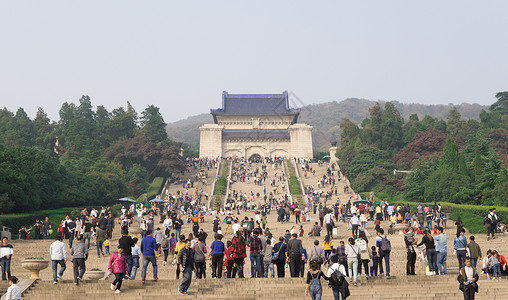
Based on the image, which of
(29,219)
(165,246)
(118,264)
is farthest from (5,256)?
(29,219)

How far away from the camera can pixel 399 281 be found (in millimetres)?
17516

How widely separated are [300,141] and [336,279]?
70393 mm

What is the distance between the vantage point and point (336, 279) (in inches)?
551

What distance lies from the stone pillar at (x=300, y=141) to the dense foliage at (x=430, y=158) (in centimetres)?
478

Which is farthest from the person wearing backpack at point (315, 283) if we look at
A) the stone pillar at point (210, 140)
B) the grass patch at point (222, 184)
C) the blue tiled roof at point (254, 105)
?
the blue tiled roof at point (254, 105)

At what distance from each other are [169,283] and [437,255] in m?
7.02

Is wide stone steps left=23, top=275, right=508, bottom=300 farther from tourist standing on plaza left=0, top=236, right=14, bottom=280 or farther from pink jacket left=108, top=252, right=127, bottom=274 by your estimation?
tourist standing on plaza left=0, top=236, right=14, bottom=280

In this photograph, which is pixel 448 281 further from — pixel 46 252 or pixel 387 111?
pixel 387 111

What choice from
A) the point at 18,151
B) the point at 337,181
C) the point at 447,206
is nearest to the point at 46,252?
the point at 18,151

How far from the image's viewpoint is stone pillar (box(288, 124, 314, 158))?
8400 cm

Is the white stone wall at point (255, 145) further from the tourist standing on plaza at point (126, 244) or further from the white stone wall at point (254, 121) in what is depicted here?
the tourist standing on plaza at point (126, 244)

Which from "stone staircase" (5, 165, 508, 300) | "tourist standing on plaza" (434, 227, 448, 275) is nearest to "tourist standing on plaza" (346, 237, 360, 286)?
"stone staircase" (5, 165, 508, 300)

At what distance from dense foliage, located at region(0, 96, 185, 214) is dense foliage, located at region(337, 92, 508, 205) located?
18.1 meters

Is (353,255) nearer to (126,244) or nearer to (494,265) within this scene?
(494,265)
